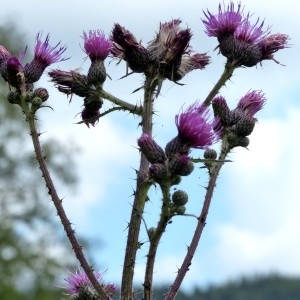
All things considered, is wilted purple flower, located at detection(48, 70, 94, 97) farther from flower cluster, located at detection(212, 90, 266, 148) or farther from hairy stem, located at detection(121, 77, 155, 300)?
flower cluster, located at detection(212, 90, 266, 148)

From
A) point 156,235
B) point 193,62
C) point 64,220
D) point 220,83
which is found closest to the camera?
point 156,235

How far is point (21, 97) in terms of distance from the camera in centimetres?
506

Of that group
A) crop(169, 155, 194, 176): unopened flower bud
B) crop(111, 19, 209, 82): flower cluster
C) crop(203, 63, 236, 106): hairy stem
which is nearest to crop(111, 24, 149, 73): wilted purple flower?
crop(111, 19, 209, 82): flower cluster

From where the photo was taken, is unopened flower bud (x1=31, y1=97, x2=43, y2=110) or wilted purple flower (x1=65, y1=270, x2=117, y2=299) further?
unopened flower bud (x1=31, y1=97, x2=43, y2=110)

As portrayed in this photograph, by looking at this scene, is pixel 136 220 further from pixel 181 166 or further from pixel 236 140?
pixel 236 140

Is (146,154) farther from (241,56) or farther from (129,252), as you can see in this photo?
(241,56)

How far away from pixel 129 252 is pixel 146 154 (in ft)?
1.48

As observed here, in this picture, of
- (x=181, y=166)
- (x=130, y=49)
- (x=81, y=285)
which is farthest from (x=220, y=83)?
(x=81, y=285)

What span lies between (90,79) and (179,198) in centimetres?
80

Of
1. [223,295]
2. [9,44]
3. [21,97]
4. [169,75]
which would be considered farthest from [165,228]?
[223,295]

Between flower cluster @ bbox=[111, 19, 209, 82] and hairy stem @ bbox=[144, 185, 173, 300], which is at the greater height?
flower cluster @ bbox=[111, 19, 209, 82]

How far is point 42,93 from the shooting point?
5082 mm

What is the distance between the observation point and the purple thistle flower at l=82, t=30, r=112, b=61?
16.7ft

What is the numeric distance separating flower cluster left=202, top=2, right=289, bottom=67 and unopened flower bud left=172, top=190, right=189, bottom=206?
90 centimetres
